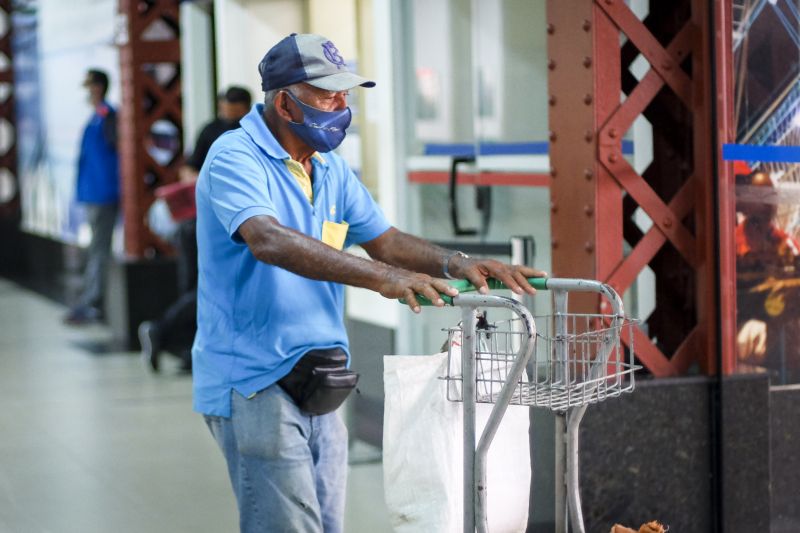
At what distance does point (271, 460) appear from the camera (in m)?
3.46

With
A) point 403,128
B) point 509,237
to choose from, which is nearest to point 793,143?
point 509,237

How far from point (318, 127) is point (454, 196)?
350cm

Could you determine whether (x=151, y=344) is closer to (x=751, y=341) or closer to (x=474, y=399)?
(x=751, y=341)

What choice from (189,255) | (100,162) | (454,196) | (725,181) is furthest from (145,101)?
(725,181)

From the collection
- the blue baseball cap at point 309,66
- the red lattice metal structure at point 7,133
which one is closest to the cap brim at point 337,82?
the blue baseball cap at point 309,66

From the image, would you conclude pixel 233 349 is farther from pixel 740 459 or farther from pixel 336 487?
pixel 740 459

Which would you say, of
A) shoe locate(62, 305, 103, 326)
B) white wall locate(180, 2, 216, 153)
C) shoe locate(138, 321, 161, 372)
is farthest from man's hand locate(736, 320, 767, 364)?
shoe locate(62, 305, 103, 326)

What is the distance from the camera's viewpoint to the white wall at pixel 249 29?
32.6 ft

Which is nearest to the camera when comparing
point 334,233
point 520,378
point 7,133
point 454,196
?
point 520,378

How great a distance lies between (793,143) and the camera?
502cm

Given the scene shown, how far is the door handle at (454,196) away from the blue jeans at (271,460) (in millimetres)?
3461

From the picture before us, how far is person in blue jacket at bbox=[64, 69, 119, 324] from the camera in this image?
1178 centimetres

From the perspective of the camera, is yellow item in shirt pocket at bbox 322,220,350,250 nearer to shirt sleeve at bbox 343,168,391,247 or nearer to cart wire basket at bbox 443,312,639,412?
shirt sleeve at bbox 343,168,391,247

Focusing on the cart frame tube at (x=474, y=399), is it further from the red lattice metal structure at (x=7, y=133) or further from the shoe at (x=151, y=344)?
the red lattice metal structure at (x=7, y=133)
